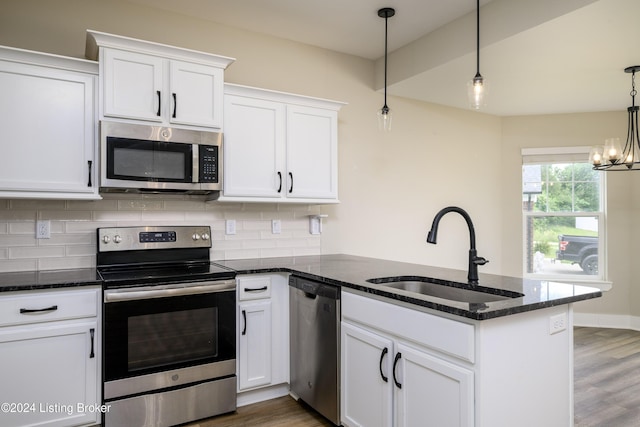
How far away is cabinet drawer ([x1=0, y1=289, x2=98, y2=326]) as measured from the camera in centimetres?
204

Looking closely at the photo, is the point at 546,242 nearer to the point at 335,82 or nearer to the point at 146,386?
the point at 335,82

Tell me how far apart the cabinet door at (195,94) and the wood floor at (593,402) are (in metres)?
1.88

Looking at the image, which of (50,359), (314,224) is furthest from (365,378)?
(314,224)

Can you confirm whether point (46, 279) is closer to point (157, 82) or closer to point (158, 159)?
point (158, 159)

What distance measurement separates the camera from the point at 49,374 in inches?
83.3

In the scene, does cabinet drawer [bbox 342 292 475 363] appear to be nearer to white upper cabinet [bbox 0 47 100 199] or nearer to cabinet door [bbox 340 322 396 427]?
cabinet door [bbox 340 322 396 427]

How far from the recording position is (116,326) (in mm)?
2205

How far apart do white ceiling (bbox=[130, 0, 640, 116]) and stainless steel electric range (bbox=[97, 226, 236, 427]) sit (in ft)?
6.22

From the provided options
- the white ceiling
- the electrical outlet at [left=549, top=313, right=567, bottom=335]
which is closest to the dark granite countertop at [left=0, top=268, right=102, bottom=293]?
the white ceiling

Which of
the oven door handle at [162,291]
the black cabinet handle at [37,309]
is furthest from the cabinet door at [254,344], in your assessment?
the black cabinet handle at [37,309]

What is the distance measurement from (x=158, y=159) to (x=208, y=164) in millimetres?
309

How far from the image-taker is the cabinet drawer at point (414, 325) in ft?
5.17

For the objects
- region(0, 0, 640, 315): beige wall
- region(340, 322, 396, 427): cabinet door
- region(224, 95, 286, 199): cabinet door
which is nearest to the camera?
region(340, 322, 396, 427): cabinet door

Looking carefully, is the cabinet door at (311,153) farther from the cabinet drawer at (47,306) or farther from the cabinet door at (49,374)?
the cabinet door at (49,374)
